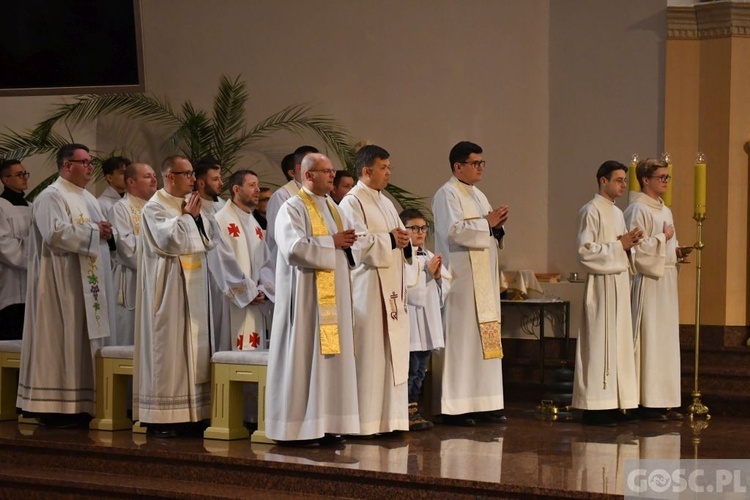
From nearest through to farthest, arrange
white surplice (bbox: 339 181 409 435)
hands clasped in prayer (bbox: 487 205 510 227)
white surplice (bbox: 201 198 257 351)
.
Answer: white surplice (bbox: 339 181 409 435)
white surplice (bbox: 201 198 257 351)
hands clasped in prayer (bbox: 487 205 510 227)

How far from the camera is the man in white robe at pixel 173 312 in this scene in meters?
7.64

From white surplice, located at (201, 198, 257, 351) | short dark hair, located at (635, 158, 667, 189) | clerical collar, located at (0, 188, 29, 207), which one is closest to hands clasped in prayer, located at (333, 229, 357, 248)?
white surplice, located at (201, 198, 257, 351)

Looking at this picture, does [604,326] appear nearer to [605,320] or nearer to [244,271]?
[605,320]

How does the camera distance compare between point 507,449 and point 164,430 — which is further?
point 164,430

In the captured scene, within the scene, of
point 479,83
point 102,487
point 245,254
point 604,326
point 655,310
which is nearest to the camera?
point 102,487

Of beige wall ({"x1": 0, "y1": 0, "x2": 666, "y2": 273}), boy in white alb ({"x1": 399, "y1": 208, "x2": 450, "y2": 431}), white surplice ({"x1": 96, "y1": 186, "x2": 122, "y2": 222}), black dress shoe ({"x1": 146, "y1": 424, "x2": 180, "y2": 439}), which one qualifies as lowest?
black dress shoe ({"x1": 146, "y1": 424, "x2": 180, "y2": 439})

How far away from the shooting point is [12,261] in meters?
9.34

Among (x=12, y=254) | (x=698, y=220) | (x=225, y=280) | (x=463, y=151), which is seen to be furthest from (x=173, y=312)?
(x=698, y=220)

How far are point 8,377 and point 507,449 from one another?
→ 151 inches

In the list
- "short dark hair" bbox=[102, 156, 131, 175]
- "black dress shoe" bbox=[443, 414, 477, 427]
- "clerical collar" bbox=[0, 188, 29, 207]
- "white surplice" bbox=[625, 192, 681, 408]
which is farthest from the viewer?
"clerical collar" bbox=[0, 188, 29, 207]

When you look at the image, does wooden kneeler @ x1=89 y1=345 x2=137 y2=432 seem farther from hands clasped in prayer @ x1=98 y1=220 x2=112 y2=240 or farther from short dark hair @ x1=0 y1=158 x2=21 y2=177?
short dark hair @ x1=0 y1=158 x2=21 y2=177

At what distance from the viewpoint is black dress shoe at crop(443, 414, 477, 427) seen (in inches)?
337

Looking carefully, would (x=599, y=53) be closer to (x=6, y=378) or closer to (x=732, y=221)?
(x=732, y=221)

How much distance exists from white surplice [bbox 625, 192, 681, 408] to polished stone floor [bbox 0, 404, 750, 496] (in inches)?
12.0
